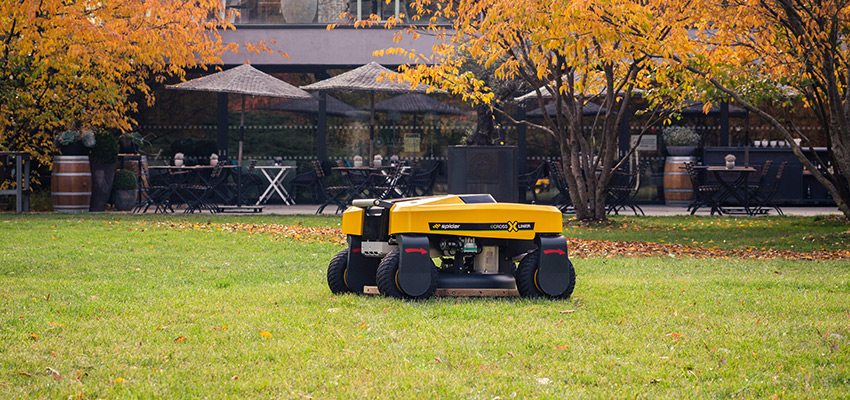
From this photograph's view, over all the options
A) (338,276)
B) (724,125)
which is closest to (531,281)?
(338,276)

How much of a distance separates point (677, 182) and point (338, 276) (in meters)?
13.5

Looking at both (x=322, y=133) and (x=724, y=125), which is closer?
(x=724, y=125)

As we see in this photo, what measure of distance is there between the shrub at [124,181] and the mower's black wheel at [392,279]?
485 inches

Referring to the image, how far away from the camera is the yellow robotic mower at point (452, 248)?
217 inches

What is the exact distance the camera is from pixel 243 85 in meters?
16.2

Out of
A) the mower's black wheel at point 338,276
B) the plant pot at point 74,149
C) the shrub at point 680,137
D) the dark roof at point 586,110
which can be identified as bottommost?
the mower's black wheel at point 338,276

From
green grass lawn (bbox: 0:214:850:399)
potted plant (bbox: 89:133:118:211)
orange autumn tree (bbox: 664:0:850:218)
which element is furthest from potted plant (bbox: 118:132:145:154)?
orange autumn tree (bbox: 664:0:850:218)

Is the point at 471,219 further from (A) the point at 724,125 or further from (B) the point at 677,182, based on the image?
(A) the point at 724,125

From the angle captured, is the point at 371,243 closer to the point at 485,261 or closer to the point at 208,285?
the point at 485,261

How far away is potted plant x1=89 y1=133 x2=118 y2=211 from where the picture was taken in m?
16.0

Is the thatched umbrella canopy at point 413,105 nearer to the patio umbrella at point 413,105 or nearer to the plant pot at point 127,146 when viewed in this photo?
the patio umbrella at point 413,105

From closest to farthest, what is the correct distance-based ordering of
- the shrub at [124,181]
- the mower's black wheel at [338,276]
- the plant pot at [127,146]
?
the mower's black wheel at [338,276] → the shrub at [124,181] → the plant pot at [127,146]

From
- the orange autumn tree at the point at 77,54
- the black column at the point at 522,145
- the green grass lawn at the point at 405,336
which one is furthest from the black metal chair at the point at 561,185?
the green grass lawn at the point at 405,336

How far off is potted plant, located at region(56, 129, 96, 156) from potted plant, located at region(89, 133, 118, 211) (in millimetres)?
162
